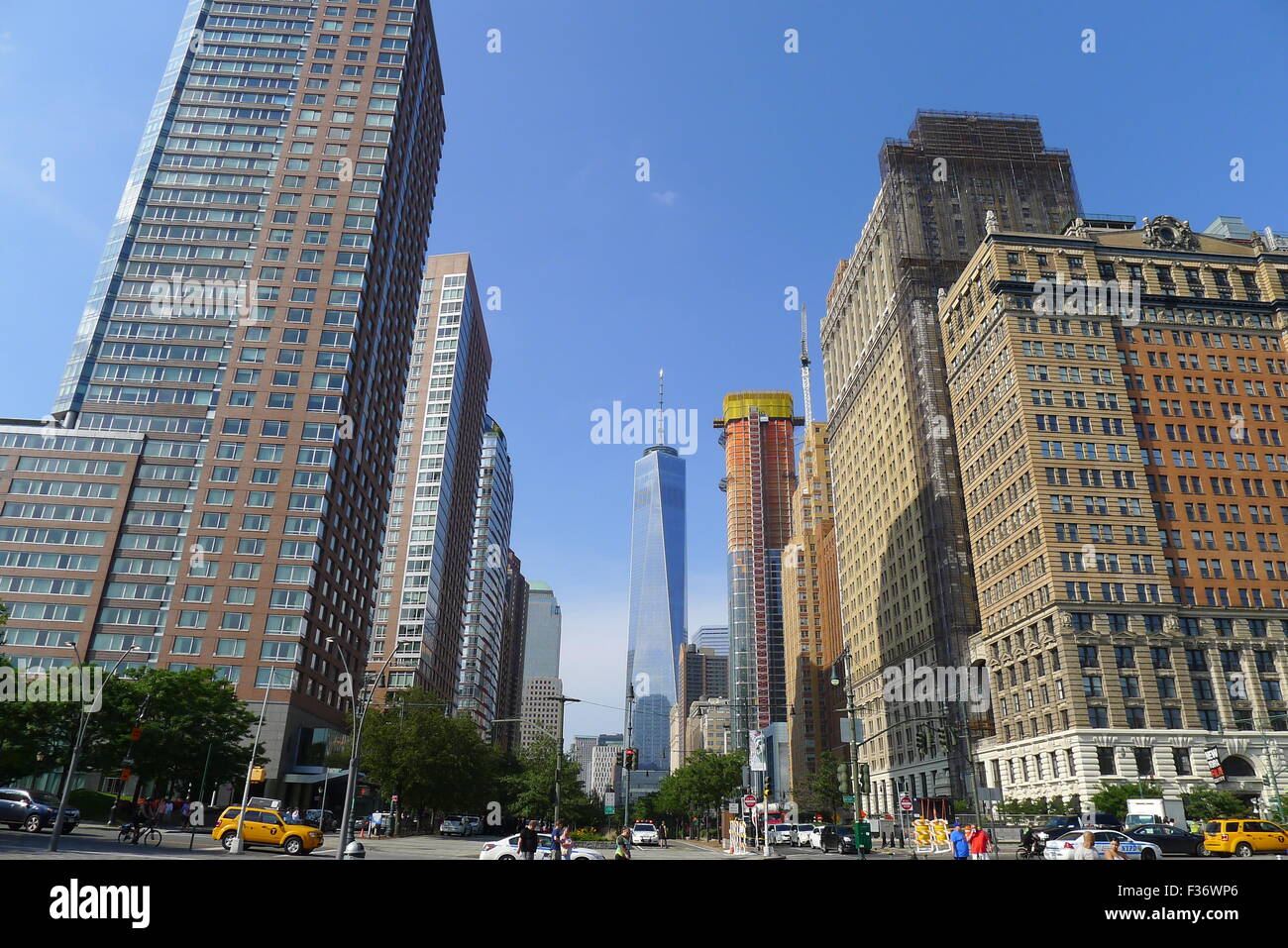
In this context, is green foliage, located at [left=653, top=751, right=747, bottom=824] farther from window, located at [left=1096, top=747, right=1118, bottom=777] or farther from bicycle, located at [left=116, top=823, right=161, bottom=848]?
bicycle, located at [left=116, top=823, right=161, bottom=848]

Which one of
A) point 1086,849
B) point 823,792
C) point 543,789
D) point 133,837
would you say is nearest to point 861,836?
point 1086,849

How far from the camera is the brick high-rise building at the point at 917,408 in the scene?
4026 inches

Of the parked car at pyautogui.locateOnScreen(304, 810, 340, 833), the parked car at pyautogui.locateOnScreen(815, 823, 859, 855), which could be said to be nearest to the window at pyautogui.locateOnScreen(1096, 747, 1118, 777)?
the parked car at pyautogui.locateOnScreen(815, 823, 859, 855)

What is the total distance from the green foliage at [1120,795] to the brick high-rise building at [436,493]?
101792 millimetres

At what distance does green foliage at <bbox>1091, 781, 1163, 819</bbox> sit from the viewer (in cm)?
6144

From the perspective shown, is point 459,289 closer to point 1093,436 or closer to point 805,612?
point 805,612

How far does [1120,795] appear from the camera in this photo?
61.9 meters

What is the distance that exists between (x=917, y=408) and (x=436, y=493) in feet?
282

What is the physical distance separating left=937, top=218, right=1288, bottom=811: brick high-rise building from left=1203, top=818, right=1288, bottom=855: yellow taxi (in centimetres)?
3427

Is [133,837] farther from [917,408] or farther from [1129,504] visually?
[917,408]

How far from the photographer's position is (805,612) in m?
181

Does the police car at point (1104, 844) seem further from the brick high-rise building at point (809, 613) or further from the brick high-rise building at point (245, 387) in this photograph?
the brick high-rise building at point (809, 613)
